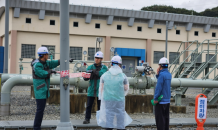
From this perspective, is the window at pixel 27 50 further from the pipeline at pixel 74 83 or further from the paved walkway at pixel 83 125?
the paved walkway at pixel 83 125

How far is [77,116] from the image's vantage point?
1023 cm

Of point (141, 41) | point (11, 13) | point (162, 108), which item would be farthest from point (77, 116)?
point (141, 41)

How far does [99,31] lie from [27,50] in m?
8.06

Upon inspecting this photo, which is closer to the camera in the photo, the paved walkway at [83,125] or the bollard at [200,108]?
the bollard at [200,108]

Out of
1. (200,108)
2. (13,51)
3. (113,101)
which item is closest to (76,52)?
(13,51)

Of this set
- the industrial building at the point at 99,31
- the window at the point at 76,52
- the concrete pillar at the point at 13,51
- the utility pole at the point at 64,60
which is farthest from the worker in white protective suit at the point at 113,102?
the window at the point at 76,52

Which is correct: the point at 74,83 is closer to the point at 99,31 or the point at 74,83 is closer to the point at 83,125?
the point at 83,125

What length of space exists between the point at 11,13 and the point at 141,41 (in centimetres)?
1490

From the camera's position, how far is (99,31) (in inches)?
1340

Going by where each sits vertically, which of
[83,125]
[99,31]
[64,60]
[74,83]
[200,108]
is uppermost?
[99,31]

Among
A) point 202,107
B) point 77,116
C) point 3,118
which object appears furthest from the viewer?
point 77,116

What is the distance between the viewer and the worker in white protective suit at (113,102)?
609 cm

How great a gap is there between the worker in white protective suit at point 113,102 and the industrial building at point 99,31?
2468 centimetres

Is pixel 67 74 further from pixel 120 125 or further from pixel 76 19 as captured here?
pixel 76 19
